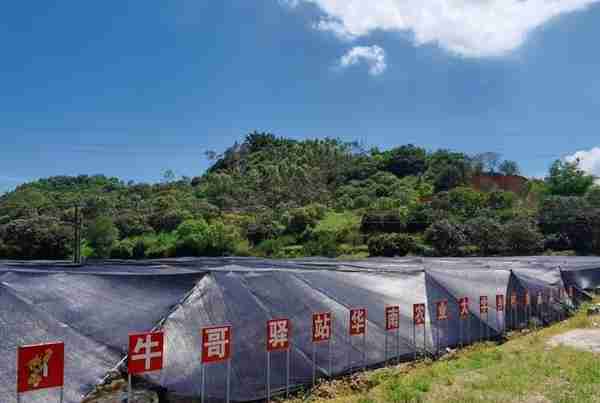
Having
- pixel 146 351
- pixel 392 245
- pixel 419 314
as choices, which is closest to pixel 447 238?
pixel 392 245

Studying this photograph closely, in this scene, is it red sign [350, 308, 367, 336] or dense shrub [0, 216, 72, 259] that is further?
dense shrub [0, 216, 72, 259]

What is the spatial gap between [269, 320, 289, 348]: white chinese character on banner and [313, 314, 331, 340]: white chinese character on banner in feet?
1.77

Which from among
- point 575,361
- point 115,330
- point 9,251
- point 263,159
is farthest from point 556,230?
point 263,159

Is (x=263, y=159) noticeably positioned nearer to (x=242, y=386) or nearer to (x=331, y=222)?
(x=331, y=222)

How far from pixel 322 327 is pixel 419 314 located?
2.76 m

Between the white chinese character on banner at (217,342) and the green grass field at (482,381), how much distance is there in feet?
4.57

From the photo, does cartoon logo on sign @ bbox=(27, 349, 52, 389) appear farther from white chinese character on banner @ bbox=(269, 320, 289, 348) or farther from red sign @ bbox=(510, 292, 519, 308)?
red sign @ bbox=(510, 292, 519, 308)

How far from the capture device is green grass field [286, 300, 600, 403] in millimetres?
6062

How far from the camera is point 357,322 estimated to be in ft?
23.8

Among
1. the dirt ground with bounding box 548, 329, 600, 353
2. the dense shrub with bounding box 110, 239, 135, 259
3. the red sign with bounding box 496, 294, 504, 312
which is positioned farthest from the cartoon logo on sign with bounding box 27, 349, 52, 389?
the dense shrub with bounding box 110, 239, 135, 259

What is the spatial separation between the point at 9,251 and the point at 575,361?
140ft

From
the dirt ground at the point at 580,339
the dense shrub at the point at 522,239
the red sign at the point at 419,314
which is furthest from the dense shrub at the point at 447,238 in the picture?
the red sign at the point at 419,314

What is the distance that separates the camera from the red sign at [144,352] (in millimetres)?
4328

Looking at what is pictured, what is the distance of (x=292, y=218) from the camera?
46156mm
